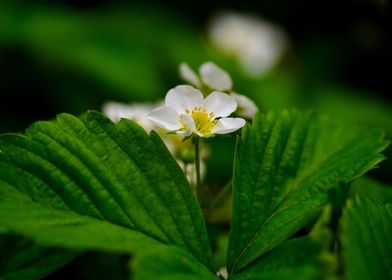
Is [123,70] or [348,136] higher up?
[123,70]

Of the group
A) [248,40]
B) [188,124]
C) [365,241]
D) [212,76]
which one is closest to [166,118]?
[188,124]

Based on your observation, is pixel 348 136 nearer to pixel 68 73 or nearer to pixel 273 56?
pixel 68 73

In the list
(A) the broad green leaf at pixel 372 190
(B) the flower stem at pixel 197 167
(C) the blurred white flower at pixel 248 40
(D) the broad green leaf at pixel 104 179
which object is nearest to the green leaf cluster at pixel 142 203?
(D) the broad green leaf at pixel 104 179

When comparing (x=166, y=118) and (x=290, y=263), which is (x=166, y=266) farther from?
(x=166, y=118)

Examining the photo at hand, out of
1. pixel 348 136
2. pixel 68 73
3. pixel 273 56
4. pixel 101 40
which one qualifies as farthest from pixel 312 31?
pixel 348 136

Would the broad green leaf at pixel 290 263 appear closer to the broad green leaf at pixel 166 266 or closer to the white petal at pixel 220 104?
the broad green leaf at pixel 166 266

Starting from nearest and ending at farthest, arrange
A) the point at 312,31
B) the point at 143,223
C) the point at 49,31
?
the point at 143,223
the point at 49,31
the point at 312,31
